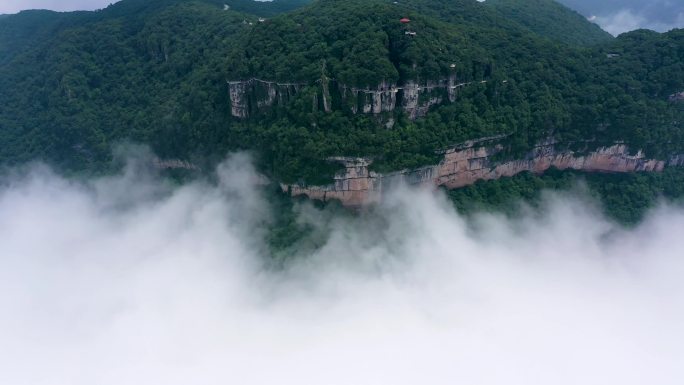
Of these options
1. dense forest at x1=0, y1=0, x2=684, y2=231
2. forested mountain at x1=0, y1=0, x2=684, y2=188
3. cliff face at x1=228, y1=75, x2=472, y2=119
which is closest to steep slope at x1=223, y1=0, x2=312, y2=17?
dense forest at x1=0, y1=0, x2=684, y2=231

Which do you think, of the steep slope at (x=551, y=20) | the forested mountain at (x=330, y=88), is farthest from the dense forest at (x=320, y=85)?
the steep slope at (x=551, y=20)

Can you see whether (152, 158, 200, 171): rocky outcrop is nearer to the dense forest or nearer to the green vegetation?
the dense forest

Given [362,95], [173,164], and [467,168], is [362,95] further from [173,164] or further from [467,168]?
[173,164]

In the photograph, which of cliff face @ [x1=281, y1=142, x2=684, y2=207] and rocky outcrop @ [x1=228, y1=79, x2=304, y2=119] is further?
rocky outcrop @ [x1=228, y1=79, x2=304, y2=119]

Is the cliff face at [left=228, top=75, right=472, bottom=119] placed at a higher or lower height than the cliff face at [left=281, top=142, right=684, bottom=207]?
higher

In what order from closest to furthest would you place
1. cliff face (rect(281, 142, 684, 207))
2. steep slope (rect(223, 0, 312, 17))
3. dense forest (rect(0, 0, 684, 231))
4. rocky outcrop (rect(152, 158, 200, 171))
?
dense forest (rect(0, 0, 684, 231)) → cliff face (rect(281, 142, 684, 207)) → rocky outcrop (rect(152, 158, 200, 171)) → steep slope (rect(223, 0, 312, 17))
